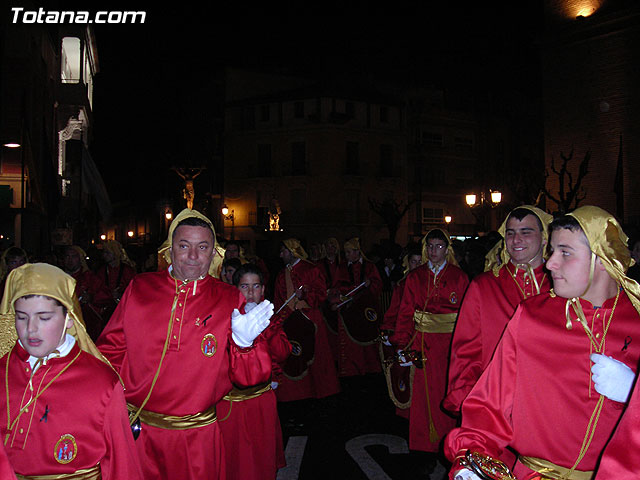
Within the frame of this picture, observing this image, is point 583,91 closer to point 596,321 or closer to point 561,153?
point 561,153

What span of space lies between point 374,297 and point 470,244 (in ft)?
7.91

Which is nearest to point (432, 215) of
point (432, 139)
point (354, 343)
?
point (432, 139)

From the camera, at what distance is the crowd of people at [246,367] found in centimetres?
284

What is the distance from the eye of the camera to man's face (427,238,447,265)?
6.74m

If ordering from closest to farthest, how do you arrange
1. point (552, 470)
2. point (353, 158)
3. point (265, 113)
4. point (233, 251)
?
point (552, 470), point (233, 251), point (353, 158), point (265, 113)

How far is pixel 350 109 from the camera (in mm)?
40594

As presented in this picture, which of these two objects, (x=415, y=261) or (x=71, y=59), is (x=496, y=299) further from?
(x=71, y=59)

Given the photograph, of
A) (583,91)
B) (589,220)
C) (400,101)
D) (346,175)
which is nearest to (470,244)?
(589,220)

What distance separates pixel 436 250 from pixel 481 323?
7.06 feet

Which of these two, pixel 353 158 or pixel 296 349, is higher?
pixel 353 158

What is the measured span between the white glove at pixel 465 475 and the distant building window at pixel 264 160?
3848 centimetres

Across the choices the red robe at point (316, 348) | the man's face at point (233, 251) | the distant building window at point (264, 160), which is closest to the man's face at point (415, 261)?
the red robe at point (316, 348)

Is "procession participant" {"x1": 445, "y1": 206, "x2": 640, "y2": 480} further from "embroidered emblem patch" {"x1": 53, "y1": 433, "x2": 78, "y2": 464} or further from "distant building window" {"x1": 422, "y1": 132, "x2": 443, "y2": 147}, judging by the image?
"distant building window" {"x1": 422, "y1": 132, "x2": 443, "y2": 147}

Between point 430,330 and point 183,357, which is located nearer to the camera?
point 183,357
